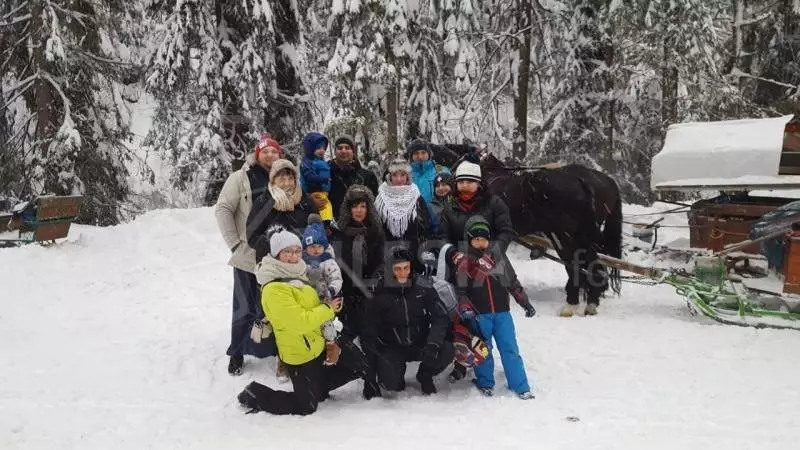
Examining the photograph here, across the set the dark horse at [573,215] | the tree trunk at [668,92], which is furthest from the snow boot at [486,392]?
the tree trunk at [668,92]

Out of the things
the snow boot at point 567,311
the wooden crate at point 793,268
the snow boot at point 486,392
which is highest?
the wooden crate at point 793,268

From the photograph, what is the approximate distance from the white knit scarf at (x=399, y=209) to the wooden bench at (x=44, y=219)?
6625 millimetres

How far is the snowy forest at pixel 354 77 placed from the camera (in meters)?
12.2

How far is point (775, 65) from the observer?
1412cm

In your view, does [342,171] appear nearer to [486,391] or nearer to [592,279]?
[486,391]

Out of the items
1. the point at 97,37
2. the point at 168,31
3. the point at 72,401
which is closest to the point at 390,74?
the point at 168,31

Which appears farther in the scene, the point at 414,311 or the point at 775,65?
the point at 775,65

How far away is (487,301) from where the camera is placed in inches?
179

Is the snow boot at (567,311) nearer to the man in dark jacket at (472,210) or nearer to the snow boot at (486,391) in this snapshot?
the man in dark jacket at (472,210)

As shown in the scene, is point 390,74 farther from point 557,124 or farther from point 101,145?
point 101,145

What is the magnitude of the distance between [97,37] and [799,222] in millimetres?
13680

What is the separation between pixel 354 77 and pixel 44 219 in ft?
24.8

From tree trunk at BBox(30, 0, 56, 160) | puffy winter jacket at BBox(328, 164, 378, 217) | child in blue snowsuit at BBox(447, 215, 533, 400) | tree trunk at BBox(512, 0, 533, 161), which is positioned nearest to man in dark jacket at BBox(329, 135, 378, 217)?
puffy winter jacket at BBox(328, 164, 378, 217)

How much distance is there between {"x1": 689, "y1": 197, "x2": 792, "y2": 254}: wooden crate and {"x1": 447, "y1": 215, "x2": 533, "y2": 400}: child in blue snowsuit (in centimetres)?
515
